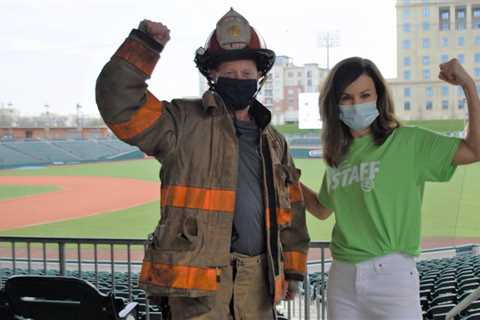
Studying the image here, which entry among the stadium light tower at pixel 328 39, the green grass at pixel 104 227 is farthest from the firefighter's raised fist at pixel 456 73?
the stadium light tower at pixel 328 39

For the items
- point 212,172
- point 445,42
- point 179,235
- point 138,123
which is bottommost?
point 179,235

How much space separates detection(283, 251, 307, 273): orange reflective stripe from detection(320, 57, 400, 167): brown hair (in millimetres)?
351

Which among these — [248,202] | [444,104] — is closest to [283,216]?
[248,202]

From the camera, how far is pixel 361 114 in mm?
1970

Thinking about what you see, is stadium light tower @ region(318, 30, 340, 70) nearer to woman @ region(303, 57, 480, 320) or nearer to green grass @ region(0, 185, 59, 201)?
green grass @ region(0, 185, 59, 201)

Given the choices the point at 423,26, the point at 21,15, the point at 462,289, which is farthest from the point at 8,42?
the point at 462,289

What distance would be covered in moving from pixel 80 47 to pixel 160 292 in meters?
32.7

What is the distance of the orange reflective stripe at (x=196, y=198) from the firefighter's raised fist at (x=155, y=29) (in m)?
0.41

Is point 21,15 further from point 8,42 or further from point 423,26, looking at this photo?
point 423,26

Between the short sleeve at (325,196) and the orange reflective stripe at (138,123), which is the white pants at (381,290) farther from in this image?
the orange reflective stripe at (138,123)

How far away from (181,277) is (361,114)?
0.89m

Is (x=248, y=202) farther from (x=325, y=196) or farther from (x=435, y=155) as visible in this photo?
(x=435, y=155)

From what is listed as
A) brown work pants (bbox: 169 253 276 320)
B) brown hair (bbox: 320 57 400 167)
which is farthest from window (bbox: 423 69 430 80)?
brown work pants (bbox: 169 253 276 320)

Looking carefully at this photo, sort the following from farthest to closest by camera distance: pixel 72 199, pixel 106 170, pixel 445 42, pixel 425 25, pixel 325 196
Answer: pixel 106 170 → pixel 425 25 → pixel 72 199 → pixel 445 42 → pixel 325 196
